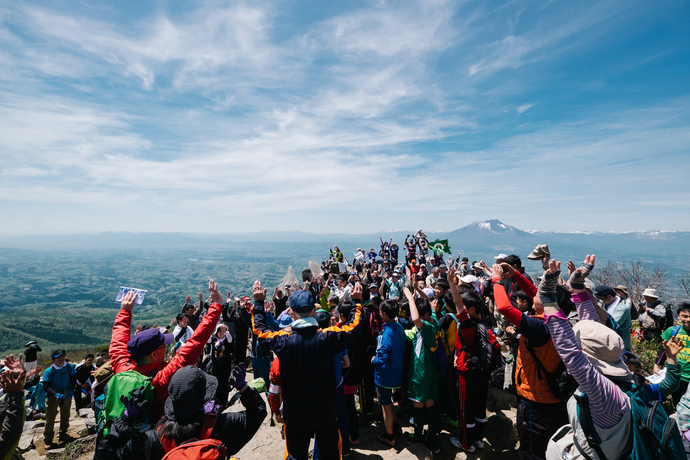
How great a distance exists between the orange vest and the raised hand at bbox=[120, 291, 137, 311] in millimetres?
5011

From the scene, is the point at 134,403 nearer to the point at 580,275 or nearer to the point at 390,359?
the point at 390,359

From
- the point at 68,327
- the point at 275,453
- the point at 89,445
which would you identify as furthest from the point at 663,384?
the point at 68,327

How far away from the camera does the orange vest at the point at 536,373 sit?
11.7 feet

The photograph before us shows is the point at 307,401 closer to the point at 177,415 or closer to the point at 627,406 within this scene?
the point at 177,415

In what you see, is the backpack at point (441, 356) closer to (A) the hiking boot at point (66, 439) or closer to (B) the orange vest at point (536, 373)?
(B) the orange vest at point (536, 373)

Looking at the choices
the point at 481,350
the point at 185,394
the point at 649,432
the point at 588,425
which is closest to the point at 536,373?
the point at 481,350

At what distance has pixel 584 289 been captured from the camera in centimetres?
398

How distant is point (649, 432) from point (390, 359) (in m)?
3.02

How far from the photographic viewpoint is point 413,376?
15.7ft

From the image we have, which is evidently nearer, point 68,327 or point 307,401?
point 307,401

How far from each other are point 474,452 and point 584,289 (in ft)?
10.0

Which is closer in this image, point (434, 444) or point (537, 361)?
point (537, 361)

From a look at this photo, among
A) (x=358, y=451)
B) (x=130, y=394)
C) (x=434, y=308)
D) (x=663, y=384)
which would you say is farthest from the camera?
(x=434, y=308)

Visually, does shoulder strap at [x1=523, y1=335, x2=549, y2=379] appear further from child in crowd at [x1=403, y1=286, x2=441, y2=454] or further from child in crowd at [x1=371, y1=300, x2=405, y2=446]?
child in crowd at [x1=371, y1=300, x2=405, y2=446]
